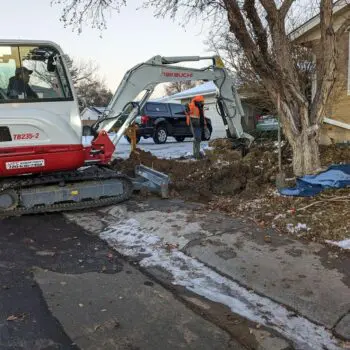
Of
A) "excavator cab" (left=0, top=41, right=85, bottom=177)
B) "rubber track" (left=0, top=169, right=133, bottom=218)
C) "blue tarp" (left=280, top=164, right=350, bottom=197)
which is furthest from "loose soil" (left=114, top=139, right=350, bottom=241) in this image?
"excavator cab" (left=0, top=41, right=85, bottom=177)

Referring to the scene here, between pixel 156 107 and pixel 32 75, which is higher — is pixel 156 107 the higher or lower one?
the lower one

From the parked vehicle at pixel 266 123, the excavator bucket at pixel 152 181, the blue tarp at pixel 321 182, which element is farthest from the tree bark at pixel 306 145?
the parked vehicle at pixel 266 123

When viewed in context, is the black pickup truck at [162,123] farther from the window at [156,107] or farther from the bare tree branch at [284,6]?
the bare tree branch at [284,6]

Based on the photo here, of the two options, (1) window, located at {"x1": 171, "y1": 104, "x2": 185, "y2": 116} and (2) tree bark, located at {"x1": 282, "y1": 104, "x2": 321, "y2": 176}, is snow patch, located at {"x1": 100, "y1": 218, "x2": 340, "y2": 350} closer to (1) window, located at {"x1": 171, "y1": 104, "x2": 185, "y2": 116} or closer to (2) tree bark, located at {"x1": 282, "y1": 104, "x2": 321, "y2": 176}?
(2) tree bark, located at {"x1": 282, "y1": 104, "x2": 321, "y2": 176}

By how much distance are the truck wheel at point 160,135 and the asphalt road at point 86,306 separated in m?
16.1

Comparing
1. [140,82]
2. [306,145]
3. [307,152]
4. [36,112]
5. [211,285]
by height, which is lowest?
[211,285]

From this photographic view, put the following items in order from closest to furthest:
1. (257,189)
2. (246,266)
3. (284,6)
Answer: (246,266) < (284,6) < (257,189)

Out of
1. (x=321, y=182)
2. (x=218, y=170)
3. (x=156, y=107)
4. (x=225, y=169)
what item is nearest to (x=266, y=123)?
(x=218, y=170)

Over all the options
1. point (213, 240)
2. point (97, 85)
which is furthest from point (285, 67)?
point (97, 85)

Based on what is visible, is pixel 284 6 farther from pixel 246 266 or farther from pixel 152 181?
pixel 246 266

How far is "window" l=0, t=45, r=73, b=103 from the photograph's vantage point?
24.8ft

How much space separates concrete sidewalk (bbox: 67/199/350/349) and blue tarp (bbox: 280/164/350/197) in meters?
1.20

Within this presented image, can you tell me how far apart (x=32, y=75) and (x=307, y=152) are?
4.98 metres

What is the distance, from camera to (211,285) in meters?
5.16
